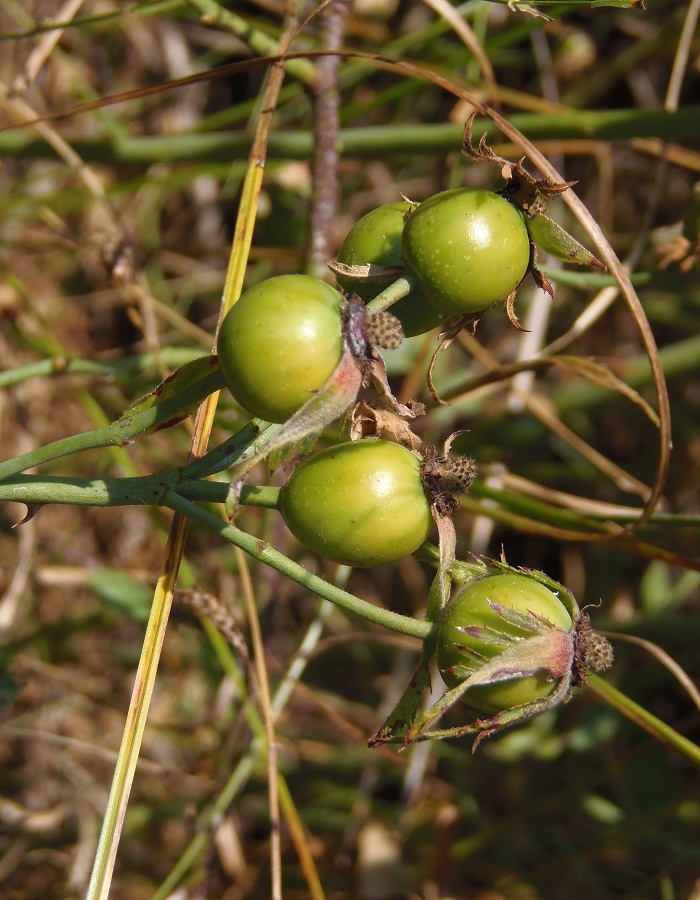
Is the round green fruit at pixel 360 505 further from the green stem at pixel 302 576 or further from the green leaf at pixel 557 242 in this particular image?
the green leaf at pixel 557 242

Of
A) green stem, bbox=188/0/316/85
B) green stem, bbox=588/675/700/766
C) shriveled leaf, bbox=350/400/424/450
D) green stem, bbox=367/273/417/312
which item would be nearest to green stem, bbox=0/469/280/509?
shriveled leaf, bbox=350/400/424/450

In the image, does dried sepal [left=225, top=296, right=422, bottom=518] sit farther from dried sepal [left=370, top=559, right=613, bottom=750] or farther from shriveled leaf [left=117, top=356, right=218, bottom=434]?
dried sepal [left=370, top=559, right=613, bottom=750]

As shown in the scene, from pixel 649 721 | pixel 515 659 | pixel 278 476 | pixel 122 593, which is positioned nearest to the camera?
pixel 515 659

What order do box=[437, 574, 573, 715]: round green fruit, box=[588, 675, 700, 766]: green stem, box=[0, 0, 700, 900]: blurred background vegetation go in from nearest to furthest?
box=[437, 574, 573, 715]: round green fruit, box=[588, 675, 700, 766]: green stem, box=[0, 0, 700, 900]: blurred background vegetation

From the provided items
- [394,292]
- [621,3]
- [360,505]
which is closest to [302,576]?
[360,505]

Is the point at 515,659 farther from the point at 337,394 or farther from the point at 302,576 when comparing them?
the point at 337,394

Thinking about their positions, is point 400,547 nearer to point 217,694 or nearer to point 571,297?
point 217,694

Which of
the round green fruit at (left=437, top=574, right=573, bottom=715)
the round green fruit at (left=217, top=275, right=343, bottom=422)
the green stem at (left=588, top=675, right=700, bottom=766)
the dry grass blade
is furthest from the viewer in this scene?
the green stem at (left=588, top=675, right=700, bottom=766)
